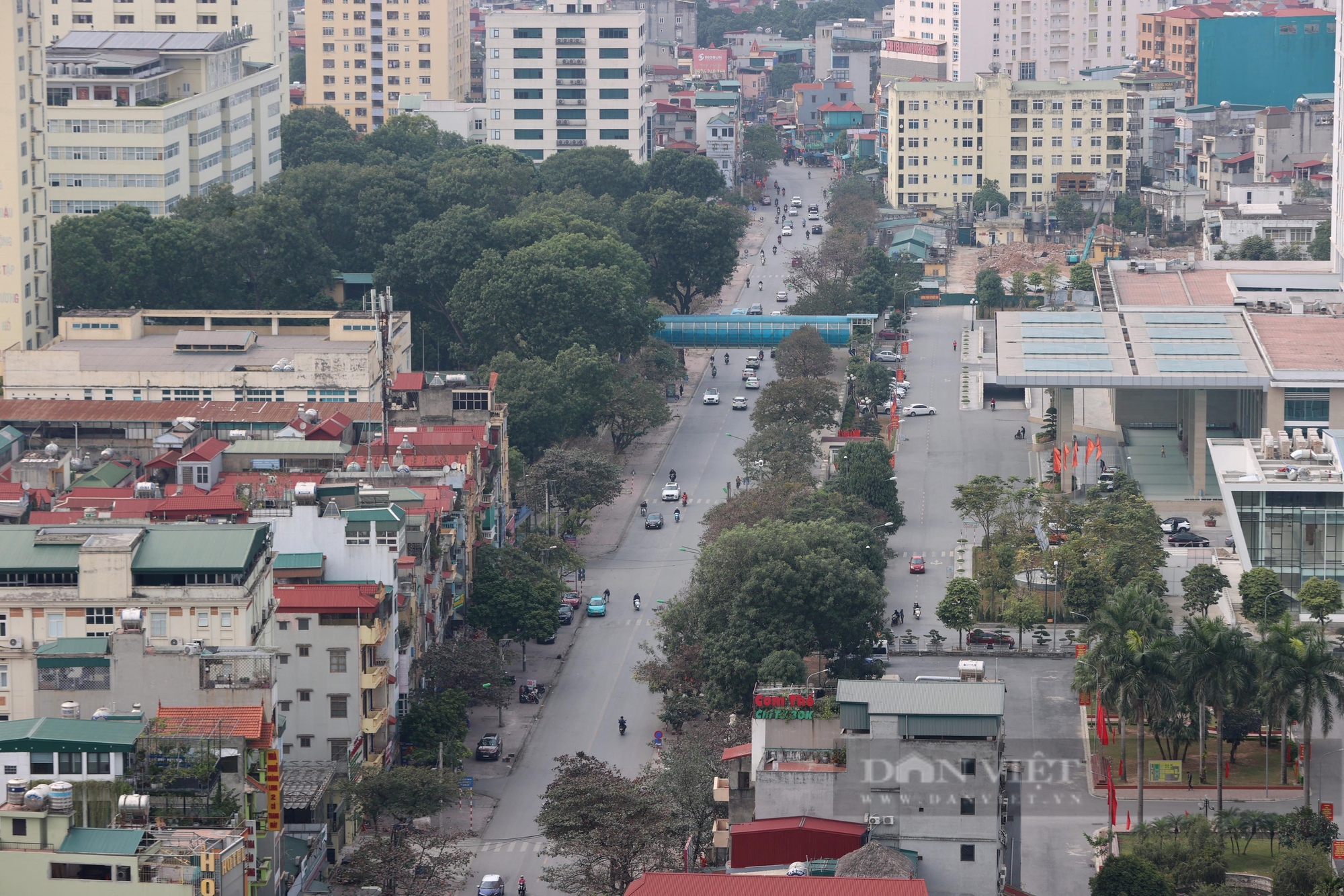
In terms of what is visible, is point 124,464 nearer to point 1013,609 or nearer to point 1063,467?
point 1013,609

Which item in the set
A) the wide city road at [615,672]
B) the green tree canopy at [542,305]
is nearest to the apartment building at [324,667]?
the wide city road at [615,672]

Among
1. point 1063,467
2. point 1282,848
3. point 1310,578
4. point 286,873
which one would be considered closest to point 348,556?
point 286,873

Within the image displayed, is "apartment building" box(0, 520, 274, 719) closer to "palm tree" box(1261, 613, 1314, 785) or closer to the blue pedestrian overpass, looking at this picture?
"palm tree" box(1261, 613, 1314, 785)

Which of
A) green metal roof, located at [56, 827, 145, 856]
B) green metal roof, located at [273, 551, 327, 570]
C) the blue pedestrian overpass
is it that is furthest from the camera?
the blue pedestrian overpass

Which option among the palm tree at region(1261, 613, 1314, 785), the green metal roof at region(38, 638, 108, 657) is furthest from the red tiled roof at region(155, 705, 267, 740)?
the palm tree at region(1261, 613, 1314, 785)

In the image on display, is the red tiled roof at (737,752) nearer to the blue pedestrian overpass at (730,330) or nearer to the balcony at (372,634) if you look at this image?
the balcony at (372,634)

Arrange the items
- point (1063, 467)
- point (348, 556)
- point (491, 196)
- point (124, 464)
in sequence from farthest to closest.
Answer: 1. point (491, 196)
2. point (1063, 467)
3. point (124, 464)
4. point (348, 556)
